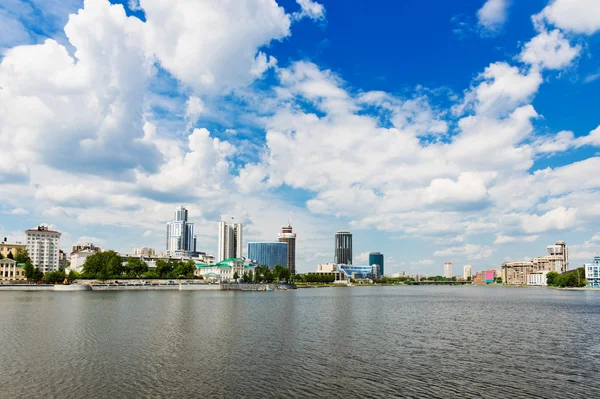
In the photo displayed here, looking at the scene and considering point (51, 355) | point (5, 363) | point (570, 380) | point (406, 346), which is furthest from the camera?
point (406, 346)

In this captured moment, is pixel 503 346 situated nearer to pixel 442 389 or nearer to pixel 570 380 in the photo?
pixel 570 380

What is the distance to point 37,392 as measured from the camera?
33.8m

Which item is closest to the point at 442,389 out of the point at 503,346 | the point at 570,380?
the point at 570,380

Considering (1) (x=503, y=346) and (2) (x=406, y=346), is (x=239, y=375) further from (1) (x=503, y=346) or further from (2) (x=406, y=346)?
(1) (x=503, y=346)

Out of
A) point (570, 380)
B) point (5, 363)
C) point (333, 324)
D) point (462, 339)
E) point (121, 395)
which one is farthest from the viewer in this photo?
point (333, 324)

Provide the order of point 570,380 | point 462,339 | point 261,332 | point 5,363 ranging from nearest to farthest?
point 570,380 → point 5,363 → point 462,339 → point 261,332

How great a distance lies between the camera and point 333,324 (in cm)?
7500

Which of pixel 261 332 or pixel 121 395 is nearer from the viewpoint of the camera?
pixel 121 395

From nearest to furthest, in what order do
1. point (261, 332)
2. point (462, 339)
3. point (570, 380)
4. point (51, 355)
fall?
1. point (570, 380)
2. point (51, 355)
3. point (462, 339)
4. point (261, 332)

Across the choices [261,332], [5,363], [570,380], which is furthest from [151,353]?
[570,380]

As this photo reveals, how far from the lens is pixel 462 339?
196 feet

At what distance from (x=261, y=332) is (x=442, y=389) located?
110 feet

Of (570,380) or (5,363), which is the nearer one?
(570,380)

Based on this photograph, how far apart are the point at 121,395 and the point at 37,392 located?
612 centimetres
